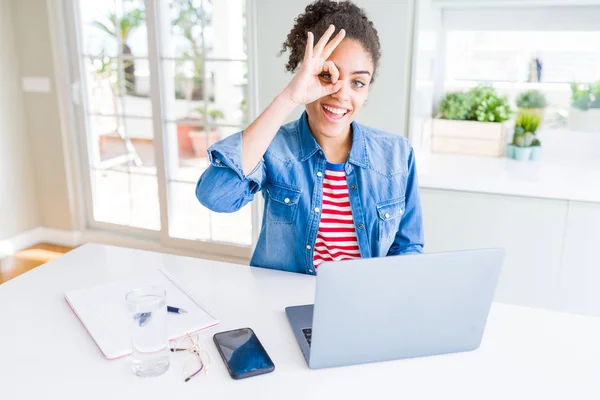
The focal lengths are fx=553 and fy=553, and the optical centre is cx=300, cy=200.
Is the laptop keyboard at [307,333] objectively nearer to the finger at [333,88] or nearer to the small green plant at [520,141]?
the finger at [333,88]

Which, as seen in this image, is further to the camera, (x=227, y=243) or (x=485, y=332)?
(x=227, y=243)

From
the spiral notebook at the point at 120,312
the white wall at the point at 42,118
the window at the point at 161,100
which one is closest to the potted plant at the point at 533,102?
the window at the point at 161,100

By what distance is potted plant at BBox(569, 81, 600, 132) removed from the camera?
267 centimetres

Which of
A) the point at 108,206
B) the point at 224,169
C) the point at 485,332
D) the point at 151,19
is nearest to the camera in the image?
the point at 485,332

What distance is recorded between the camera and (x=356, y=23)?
56.9 inches

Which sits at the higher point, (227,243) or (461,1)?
(461,1)

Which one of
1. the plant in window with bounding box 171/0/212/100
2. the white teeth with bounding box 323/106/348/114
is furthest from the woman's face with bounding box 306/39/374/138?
the plant in window with bounding box 171/0/212/100

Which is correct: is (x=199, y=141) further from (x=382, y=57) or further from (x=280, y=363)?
(x=280, y=363)

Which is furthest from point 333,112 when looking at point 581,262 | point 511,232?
point 581,262

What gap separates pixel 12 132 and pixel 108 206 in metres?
0.75

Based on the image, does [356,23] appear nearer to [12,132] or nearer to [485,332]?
[485,332]

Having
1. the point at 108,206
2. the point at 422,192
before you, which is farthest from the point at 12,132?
the point at 422,192

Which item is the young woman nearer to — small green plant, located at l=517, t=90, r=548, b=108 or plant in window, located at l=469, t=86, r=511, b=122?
plant in window, located at l=469, t=86, r=511, b=122

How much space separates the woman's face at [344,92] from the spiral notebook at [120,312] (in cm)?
56
